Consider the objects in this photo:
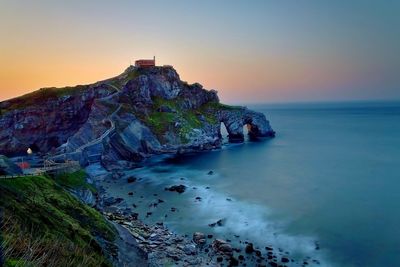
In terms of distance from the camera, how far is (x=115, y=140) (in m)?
89.9

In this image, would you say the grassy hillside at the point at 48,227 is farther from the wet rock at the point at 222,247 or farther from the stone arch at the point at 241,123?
the stone arch at the point at 241,123

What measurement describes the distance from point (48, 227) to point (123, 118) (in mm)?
75742

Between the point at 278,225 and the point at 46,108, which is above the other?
the point at 46,108

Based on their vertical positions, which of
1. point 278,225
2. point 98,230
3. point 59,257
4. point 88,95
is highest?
point 88,95

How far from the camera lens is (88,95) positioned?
378 ft

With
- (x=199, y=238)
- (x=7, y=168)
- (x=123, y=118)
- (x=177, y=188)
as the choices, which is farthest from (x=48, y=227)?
(x=123, y=118)

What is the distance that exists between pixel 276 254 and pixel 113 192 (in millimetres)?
35298

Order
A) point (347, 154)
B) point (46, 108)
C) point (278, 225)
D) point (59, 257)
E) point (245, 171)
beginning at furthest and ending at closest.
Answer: point (46, 108)
point (347, 154)
point (245, 171)
point (278, 225)
point (59, 257)

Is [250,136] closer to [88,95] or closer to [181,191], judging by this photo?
[88,95]

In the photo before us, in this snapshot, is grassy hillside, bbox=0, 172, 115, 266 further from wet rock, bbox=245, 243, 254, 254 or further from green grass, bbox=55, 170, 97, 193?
wet rock, bbox=245, 243, 254, 254

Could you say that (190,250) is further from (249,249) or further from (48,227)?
(48,227)

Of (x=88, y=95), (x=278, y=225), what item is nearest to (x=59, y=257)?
(x=278, y=225)

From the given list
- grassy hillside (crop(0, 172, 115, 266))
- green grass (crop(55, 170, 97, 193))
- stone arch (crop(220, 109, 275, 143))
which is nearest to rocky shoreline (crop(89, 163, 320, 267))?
grassy hillside (crop(0, 172, 115, 266))

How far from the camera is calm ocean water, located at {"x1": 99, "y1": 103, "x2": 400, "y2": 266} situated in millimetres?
42250
